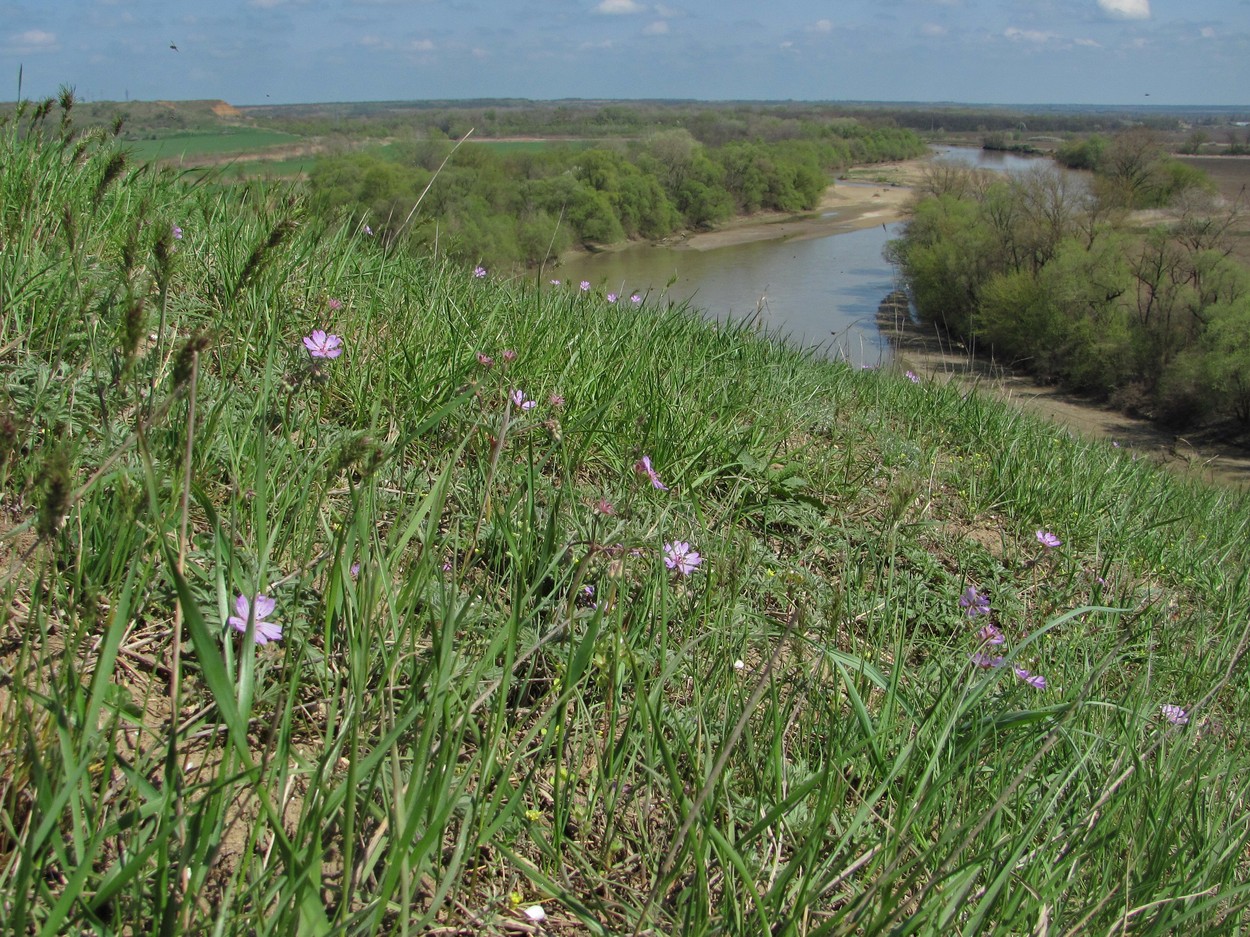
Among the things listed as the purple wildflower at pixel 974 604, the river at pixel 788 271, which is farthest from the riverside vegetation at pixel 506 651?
the river at pixel 788 271

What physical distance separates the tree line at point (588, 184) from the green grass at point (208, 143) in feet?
55.1

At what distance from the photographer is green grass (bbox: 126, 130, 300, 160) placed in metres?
5.08

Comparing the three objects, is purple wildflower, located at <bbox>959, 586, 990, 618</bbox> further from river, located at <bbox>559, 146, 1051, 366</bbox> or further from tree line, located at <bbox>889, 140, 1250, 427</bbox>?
tree line, located at <bbox>889, 140, 1250, 427</bbox>

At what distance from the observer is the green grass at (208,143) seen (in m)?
5.08

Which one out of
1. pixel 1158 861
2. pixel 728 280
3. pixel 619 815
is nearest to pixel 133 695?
pixel 619 815

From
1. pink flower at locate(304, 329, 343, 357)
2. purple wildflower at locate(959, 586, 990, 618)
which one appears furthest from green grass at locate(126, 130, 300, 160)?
purple wildflower at locate(959, 586, 990, 618)

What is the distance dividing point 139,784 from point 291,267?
2309mm

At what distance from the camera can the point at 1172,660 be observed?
2.49m

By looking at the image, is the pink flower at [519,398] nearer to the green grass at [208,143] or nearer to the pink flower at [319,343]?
the pink flower at [319,343]

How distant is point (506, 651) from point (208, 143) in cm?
578

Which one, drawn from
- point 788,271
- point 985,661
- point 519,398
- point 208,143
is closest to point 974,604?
point 985,661

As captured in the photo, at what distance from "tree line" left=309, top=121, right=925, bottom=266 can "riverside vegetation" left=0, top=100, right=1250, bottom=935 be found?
68.7 feet

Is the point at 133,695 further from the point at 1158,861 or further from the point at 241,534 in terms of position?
the point at 1158,861

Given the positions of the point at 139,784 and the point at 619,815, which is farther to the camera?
the point at 619,815
